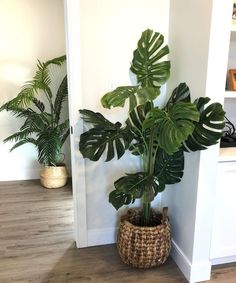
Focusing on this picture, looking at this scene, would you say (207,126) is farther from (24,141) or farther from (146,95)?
(24,141)

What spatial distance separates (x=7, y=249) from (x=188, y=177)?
60.4 inches

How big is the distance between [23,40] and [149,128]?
2.41 metres

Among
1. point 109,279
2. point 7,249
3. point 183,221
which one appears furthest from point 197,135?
point 7,249

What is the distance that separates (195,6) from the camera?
1.75 meters

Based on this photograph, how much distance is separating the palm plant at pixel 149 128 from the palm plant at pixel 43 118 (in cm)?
143

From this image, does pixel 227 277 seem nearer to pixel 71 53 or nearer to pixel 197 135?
pixel 197 135

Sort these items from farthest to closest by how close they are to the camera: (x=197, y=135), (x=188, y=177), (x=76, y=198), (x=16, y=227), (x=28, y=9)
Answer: (x=28, y=9) → (x=16, y=227) → (x=76, y=198) → (x=188, y=177) → (x=197, y=135)

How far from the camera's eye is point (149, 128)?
6.04 feet

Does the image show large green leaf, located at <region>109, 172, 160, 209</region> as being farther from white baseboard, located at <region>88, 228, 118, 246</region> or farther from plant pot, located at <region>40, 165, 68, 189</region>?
plant pot, located at <region>40, 165, 68, 189</region>

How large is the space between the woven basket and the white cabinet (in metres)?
0.33

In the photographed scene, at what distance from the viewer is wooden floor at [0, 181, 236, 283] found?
1.97 metres

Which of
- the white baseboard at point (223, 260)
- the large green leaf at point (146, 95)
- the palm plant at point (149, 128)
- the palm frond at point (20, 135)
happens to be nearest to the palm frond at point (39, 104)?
the palm frond at point (20, 135)

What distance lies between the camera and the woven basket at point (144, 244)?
1940mm

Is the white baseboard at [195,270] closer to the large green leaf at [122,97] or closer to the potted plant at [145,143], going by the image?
the potted plant at [145,143]
